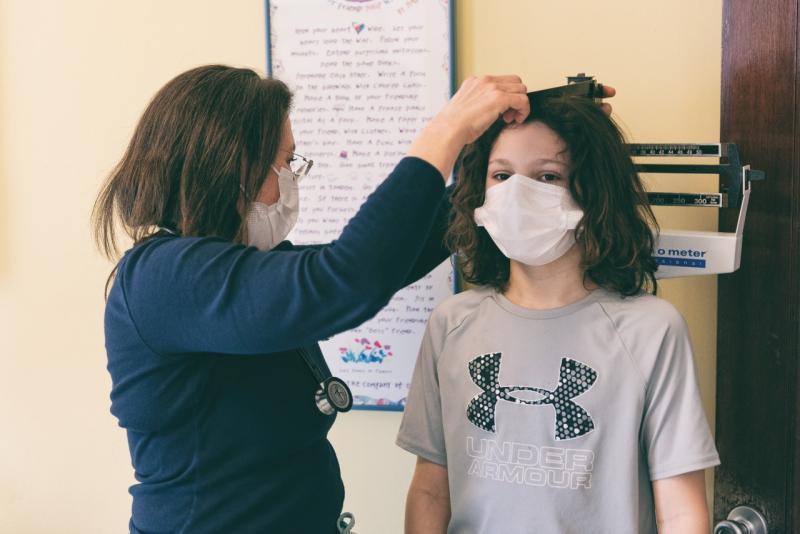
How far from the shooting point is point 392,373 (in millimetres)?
1577

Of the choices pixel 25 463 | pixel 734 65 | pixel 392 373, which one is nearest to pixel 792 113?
pixel 734 65

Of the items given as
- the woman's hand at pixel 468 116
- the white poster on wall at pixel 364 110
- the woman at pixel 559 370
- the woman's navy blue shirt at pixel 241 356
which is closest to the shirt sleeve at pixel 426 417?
the woman at pixel 559 370

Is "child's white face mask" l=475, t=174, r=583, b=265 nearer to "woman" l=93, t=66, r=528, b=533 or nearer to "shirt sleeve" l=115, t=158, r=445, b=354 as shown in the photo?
"woman" l=93, t=66, r=528, b=533

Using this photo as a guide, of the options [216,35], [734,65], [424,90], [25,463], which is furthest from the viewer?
[25,463]

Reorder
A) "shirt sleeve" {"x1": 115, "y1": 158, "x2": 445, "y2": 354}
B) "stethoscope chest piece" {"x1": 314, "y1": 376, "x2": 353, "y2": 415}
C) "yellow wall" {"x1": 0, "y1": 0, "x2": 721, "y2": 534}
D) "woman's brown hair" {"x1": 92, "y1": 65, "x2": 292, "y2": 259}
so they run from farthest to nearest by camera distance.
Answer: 1. "yellow wall" {"x1": 0, "y1": 0, "x2": 721, "y2": 534}
2. "stethoscope chest piece" {"x1": 314, "y1": 376, "x2": 353, "y2": 415}
3. "woman's brown hair" {"x1": 92, "y1": 65, "x2": 292, "y2": 259}
4. "shirt sleeve" {"x1": 115, "y1": 158, "x2": 445, "y2": 354}

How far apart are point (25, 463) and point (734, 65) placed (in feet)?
5.81

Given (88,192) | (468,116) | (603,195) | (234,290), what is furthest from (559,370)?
(88,192)

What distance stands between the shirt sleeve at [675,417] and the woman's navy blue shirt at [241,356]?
40 centimetres

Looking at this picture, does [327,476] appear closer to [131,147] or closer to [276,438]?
[276,438]

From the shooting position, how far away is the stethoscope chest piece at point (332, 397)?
114cm

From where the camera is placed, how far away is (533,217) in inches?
44.8

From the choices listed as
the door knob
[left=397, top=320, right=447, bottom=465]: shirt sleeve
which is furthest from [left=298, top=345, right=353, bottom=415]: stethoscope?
the door knob

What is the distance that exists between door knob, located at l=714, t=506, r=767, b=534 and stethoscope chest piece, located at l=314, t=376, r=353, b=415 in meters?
0.68

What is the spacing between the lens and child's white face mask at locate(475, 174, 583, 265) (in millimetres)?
1137
